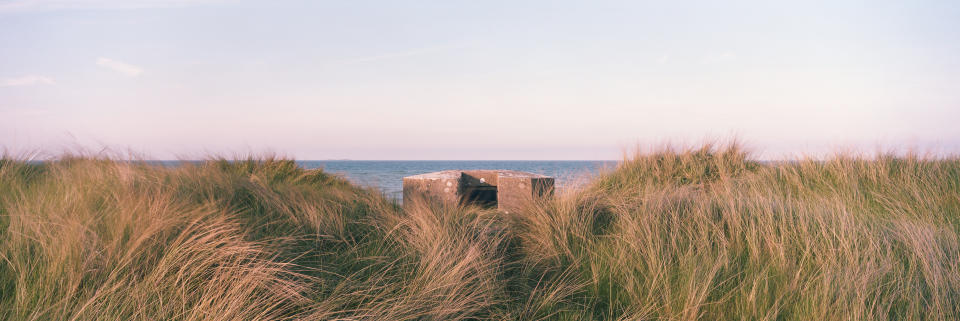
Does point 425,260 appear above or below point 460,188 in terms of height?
below

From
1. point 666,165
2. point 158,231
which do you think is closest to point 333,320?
point 158,231

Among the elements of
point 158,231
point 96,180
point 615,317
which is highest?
point 96,180

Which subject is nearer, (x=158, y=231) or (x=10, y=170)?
(x=158, y=231)

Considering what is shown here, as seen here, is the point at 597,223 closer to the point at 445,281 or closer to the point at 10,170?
the point at 445,281

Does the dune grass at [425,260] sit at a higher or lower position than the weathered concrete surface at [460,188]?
lower

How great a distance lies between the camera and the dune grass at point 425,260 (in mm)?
2451

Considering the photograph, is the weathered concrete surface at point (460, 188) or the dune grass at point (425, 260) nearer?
the dune grass at point (425, 260)

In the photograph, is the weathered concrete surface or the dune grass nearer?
the dune grass

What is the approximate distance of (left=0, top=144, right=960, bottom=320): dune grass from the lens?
2451 millimetres

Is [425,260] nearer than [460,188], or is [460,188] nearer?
[425,260]

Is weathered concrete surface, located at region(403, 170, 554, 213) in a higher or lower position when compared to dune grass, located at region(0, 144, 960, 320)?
higher

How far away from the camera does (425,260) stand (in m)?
2.98

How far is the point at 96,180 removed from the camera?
12.7 feet

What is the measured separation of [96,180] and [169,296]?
2.09 metres
